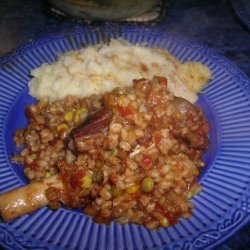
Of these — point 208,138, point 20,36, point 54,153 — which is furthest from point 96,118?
point 20,36

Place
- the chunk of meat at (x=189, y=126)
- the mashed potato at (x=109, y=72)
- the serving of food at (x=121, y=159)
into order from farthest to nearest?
the mashed potato at (x=109, y=72), the chunk of meat at (x=189, y=126), the serving of food at (x=121, y=159)

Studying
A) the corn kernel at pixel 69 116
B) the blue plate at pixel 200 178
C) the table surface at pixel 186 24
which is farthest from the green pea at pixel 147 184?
the table surface at pixel 186 24

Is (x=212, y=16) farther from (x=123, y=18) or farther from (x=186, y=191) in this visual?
(x=186, y=191)

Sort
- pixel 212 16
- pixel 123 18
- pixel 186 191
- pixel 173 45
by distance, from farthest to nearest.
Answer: pixel 212 16 → pixel 123 18 → pixel 173 45 → pixel 186 191

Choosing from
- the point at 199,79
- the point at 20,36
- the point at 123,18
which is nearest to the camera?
the point at 199,79

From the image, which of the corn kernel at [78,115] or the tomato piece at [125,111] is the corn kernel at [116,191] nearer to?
the tomato piece at [125,111]

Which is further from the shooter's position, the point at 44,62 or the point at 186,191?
the point at 44,62

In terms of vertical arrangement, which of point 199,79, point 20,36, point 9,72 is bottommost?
point 20,36
